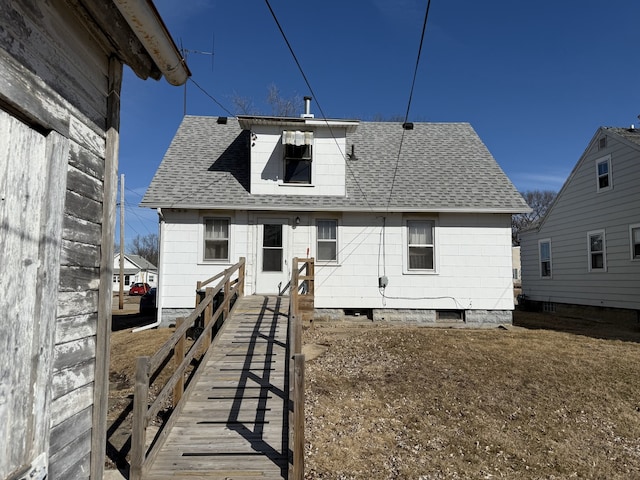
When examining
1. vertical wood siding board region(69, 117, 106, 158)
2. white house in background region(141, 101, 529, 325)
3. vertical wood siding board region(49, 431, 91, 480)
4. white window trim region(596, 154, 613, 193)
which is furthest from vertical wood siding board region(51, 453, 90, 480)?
white window trim region(596, 154, 613, 193)

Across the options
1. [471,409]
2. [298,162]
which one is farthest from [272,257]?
[471,409]

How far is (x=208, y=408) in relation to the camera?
15.9ft

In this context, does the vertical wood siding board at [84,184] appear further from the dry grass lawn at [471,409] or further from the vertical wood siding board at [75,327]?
the dry grass lawn at [471,409]

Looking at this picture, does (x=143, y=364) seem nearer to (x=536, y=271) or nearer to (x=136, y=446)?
(x=136, y=446)

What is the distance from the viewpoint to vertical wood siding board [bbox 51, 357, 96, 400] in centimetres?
211

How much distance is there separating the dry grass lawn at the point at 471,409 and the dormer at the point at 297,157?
4654 millimetres

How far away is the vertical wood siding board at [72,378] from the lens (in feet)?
6.91

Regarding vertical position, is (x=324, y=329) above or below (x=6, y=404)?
below

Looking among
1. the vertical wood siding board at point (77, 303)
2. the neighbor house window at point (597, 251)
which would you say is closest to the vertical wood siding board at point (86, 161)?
the vertical wood siding board at point (77, 303)

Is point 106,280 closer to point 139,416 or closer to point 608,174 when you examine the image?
point 139,416

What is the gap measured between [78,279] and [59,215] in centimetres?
43

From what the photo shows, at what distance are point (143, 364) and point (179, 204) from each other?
7.86m

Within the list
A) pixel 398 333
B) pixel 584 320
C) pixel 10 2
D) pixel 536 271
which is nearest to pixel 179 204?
pixel 398 333

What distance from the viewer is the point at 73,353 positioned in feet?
7.45
